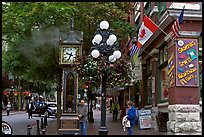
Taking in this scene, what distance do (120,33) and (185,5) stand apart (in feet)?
18.1

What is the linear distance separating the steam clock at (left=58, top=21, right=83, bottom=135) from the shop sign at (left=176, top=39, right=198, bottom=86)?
458 cm

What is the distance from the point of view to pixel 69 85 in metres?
17.3

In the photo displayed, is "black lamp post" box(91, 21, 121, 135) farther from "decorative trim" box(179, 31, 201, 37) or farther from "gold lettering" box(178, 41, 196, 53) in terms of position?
"decorative trim" box(179, 31, 201, 37)

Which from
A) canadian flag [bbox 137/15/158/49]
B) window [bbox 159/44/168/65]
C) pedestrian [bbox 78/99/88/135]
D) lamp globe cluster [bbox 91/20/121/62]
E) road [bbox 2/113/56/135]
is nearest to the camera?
lamp globe cluster [bbox 91/20/121/62]

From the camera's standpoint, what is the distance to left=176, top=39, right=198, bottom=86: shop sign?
17.2 metres

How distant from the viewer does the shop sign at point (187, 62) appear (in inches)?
678

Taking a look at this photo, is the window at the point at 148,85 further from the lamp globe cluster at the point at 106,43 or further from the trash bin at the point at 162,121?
the lamp globe cluster at the point at 106,43

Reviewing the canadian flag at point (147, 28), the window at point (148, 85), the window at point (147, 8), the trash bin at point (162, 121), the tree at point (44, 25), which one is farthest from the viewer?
the window at point (148, 85)

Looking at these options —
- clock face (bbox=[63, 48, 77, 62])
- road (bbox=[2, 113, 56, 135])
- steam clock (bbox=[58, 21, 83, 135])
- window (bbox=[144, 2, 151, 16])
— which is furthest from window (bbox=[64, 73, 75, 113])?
window (bbox=[144, 2, 151, 16])

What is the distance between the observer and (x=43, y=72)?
23.2 meters

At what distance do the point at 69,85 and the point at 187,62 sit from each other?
5.53 m

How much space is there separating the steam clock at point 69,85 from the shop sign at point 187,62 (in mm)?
4575

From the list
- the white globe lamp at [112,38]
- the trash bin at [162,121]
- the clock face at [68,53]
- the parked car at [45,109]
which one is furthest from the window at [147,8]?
the parked car at [45,109]

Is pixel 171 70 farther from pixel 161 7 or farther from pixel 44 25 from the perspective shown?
pixel 44 25
